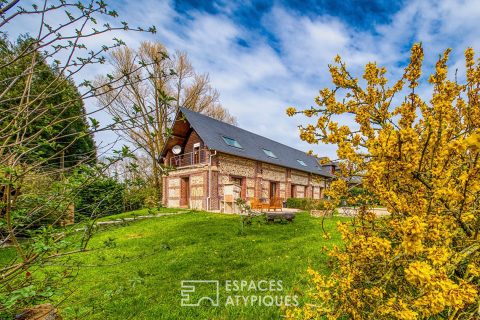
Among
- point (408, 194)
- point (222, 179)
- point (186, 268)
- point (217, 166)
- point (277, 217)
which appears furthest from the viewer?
point (222, 179)

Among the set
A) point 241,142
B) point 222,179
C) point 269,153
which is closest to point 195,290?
point 222,179

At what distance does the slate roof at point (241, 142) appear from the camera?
54.3 ft

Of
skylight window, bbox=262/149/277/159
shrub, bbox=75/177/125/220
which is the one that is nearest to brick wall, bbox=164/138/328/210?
skylight window, bbox=262/149/277/159

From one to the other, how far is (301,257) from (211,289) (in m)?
2.31

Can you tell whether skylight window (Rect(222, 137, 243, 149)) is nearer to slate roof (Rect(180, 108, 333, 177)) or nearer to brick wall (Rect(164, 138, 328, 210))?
slate roof (Rect(180, 108, 333, 177))

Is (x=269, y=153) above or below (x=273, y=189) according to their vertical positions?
above

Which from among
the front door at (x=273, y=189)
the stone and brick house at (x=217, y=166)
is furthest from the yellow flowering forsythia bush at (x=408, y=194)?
the front door at (x=273, y=189)

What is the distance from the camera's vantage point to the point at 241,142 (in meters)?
19.7

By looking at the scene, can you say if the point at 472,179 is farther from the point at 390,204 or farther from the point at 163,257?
the point at 163,257

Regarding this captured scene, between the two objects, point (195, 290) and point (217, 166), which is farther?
point (217, 166)

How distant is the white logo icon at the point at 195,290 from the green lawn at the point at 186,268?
81 millimetres

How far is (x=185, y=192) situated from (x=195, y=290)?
567 inches

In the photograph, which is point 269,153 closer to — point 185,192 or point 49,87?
point 185,192

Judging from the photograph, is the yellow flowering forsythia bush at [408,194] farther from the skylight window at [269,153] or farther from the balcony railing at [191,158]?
the skylight window at [269,153]
